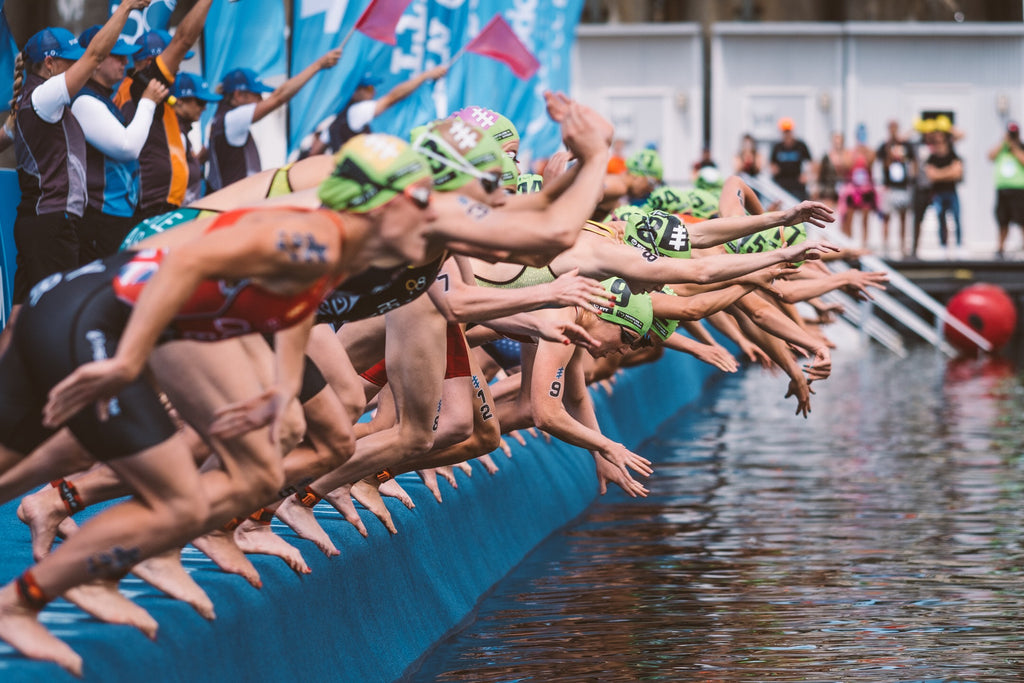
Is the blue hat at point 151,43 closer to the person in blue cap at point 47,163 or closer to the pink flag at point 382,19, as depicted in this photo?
the person in blue cap at point 47,163

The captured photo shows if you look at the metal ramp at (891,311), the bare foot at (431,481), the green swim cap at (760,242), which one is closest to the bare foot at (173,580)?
the bare foot at (431,481)

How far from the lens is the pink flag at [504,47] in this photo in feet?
65.1

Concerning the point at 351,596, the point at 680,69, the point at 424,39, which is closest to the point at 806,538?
the point at 351,596

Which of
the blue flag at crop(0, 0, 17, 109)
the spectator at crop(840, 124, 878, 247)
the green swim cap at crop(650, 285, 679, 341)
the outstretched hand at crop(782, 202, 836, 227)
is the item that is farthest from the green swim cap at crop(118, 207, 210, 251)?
the spectator at crop(840, 124, 878, 247)

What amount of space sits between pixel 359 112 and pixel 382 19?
1.07m

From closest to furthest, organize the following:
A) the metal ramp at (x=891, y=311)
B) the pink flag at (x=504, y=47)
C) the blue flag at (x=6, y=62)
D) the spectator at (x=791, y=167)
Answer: the blue flag at (x=6, y=62), the pink flag at (x=504, y=47), the metal ramp at (x=891, y=311), the spectator at (x=791, y=167)

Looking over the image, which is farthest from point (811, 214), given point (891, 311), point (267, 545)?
point (891, 311)

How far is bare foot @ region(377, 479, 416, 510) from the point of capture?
8391mm

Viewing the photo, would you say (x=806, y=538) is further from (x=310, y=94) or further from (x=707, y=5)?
(x=707, y=5)

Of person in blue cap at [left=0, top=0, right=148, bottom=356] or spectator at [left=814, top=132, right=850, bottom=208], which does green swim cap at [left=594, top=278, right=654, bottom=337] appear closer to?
person in blue cap at [left=0, top=0, right=148, bottom=356]

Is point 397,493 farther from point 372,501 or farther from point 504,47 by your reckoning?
point 504,47

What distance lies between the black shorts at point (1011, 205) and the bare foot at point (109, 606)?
27324 millimetres

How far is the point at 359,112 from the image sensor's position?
15156 millimetres

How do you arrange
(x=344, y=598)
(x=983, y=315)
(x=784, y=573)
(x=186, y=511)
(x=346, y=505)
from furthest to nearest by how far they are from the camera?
1. (x=983, y=315)
2. (x=784, y=573)
3. (x=346, y=505)
4. (x=344, y=598)
5. (x=186, y=511)
